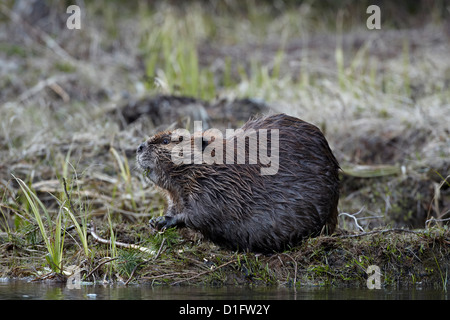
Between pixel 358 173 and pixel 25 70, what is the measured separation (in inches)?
195

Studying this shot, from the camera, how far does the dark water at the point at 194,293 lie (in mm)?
3061

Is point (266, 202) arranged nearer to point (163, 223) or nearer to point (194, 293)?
point (163, 223)

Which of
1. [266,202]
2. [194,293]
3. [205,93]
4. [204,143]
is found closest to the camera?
[194,293]

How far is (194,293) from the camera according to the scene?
320cm

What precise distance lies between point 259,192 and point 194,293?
765 mm

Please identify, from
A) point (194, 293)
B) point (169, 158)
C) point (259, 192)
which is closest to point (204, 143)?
point (169, 158)

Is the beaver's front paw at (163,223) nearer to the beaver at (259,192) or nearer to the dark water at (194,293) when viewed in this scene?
the beaver at (259,192)

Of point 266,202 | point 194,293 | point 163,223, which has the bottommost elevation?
point 194,293

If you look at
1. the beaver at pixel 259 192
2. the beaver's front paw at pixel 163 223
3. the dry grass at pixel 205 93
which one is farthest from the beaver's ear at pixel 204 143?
the dry grass at pixel 205 93

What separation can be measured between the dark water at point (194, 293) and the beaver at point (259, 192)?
1.42 feet

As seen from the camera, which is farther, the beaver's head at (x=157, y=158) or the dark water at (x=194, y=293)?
the beaver's head at (x=157, y=158)
